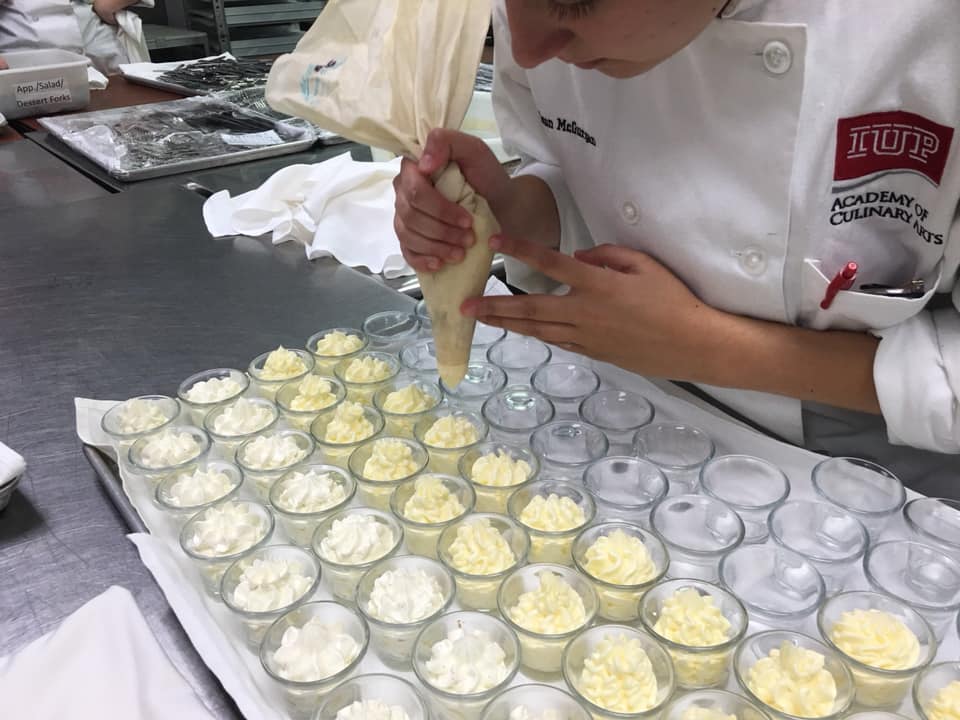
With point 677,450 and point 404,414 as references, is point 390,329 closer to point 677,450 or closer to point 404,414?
point 404,414

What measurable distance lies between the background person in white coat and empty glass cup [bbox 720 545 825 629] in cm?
24

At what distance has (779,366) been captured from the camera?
1119 millimetres

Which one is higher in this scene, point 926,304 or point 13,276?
point 926,304

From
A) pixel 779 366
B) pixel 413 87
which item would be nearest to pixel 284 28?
pixel 413 87

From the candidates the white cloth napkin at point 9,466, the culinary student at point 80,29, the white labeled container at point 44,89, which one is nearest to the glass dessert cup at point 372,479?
the white cloth napkin at point 9,466

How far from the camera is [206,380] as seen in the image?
1.46 meters

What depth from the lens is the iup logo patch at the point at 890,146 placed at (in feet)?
3.08

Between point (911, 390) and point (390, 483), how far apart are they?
0.76 meters

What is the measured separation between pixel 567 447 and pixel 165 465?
663 mm

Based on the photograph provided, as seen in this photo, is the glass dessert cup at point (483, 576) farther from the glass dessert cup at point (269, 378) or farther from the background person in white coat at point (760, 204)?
the glass dessert cup at point (269, 378)

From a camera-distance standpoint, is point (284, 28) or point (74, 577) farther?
point (284, 28)

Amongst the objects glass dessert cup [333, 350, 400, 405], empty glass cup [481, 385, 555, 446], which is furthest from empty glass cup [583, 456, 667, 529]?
glass dessert cup [333, 350, 400, 405]

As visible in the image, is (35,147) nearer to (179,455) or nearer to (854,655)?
(179,455)

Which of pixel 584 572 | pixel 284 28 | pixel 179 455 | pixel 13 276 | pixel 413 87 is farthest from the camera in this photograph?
pixel 284 28
